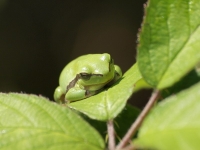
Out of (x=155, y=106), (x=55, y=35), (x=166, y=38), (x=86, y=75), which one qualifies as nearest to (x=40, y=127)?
(x=155, y=106)

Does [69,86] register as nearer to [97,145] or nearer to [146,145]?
[97,145]

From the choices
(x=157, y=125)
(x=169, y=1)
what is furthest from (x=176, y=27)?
(x=157, y=125)

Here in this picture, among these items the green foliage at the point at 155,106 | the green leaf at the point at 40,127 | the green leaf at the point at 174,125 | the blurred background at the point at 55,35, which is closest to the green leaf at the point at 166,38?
the green foliage at the point at 155,106

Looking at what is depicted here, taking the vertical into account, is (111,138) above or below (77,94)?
below

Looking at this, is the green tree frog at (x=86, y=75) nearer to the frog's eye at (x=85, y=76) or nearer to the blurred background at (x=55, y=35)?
the frog's eye at (x=85, y=76)

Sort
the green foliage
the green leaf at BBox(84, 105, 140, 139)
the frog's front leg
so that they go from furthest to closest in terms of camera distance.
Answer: the frog's front leg, the green leaf at BBox(84, 105, 140, 139), the green foliage

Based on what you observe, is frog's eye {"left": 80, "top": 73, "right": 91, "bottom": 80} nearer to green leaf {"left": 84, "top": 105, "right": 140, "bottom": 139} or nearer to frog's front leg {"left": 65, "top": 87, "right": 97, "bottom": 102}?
frog's front leg {"left": 65, "top": 87, "right": 97, "bottom": 102}

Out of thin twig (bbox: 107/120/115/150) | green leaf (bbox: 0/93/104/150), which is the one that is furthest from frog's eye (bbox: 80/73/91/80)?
thin twig (bbox: 107/120/115/150)

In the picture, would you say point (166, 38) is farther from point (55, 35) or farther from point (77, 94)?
point (55, 35)
